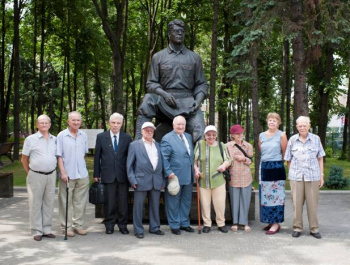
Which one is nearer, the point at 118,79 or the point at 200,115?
→ the point at 200,115

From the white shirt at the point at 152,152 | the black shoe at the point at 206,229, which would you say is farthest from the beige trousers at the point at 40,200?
the black shoe at the point at 206,229

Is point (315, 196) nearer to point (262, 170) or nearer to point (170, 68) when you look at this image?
point (262, 170)

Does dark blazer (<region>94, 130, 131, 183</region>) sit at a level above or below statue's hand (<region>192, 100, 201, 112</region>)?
below

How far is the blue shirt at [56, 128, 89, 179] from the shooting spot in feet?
23.4

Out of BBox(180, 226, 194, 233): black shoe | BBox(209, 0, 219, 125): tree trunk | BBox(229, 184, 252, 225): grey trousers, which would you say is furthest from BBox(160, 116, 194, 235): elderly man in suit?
BBox(209, 0, 219, 125): tree trunk

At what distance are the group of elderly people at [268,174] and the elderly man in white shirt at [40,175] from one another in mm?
2346

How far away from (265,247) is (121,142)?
273 cm

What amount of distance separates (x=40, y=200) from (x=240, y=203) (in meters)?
3.25

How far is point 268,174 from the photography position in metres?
7.39

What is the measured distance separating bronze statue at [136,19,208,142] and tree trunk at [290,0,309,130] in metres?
3.95

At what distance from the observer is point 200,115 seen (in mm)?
8719

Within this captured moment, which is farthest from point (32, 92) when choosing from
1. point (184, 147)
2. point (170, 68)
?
point (184, 147)

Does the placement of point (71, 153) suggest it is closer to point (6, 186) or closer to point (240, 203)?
point (240, 203)

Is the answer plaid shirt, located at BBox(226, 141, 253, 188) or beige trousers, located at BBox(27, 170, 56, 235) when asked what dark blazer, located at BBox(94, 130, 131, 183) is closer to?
beige trousers, located at BBox(27, 170, 56, 235)
